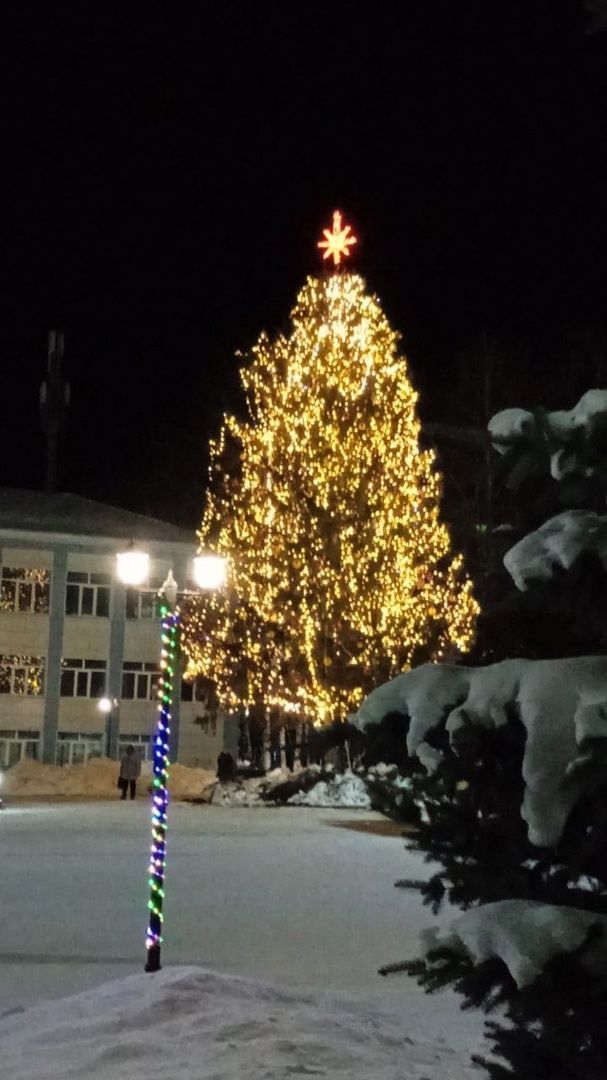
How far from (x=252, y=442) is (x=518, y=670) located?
100 ft

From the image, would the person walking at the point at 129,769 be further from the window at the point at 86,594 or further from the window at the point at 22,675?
the window at the point at 86,594

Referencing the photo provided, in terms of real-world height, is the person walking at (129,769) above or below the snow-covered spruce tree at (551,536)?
above

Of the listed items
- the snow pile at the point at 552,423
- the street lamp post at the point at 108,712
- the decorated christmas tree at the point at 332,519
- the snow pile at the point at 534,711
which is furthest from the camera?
the street lamp post at the point at 108,712

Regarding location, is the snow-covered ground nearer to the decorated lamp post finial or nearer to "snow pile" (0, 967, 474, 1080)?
"snow pile" (0, 967, 474, 1080)

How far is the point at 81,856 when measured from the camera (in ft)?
62.1

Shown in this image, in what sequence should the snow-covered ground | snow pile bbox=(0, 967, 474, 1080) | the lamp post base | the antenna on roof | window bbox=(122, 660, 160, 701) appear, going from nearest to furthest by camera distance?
1. snow pile bbox=(0, 967, 474, 1080)
2. the snow-covered ground
3. the lamp post base
4. window bbox=(122, 660, 160, 701)
5. the antenna on roof

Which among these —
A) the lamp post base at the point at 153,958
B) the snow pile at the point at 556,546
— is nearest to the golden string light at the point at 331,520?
Result: the lamp post base at the point at 153,958

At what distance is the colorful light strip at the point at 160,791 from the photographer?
8664mm

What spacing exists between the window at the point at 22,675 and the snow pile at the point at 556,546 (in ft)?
156


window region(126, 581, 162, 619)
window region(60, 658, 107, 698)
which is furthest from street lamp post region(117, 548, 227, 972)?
window region(126, 581, 162, 619)

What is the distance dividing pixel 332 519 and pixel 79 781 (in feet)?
49.7

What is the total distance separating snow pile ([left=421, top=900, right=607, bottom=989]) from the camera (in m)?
2.81

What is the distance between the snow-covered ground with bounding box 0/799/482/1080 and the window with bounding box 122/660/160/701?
93.8 ft

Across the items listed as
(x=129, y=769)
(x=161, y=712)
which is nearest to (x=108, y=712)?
(x=129, y=769)
